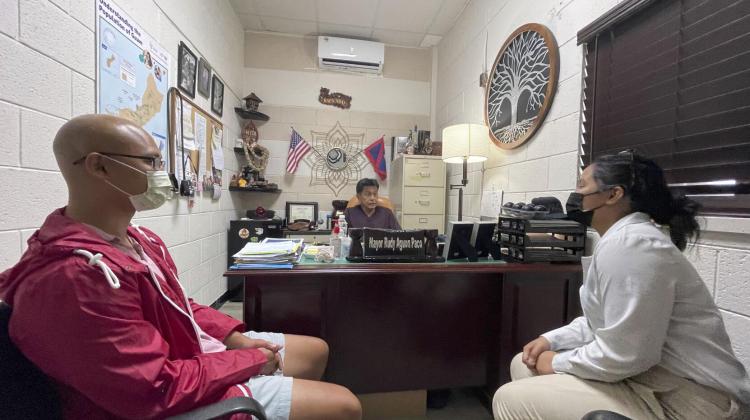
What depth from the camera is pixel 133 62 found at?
1.65 metres

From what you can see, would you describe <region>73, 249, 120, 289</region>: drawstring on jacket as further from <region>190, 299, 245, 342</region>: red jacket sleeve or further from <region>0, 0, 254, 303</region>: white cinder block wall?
<region>0, 0, 254, 303</region>: white cinder block wall

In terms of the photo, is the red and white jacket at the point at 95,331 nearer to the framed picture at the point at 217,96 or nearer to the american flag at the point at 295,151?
the framed picture at the point at 217,96

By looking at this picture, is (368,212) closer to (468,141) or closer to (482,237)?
(468,141)

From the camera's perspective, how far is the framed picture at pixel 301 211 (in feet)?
12.5

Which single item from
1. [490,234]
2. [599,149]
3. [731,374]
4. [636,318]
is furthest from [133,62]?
[731,374]

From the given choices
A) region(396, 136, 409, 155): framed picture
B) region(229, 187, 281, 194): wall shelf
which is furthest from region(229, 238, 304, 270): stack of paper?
region(396, 136, 409, 155): framed picture

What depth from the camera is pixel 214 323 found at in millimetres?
1135

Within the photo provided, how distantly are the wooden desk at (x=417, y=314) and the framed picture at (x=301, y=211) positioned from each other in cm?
239

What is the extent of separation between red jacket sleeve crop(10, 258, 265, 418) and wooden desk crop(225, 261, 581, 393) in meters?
0.70

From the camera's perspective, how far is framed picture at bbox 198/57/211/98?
2.48 metres

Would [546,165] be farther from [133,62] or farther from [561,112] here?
[133,62]

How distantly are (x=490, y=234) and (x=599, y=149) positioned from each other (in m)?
0.73

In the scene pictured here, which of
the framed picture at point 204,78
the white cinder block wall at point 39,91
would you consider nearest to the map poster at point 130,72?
the white cinder block wall at point 39,91

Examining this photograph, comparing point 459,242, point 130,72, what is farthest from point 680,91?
point 130,72
